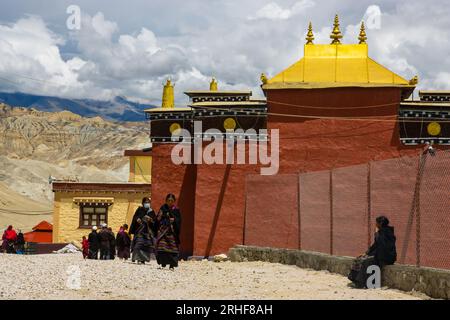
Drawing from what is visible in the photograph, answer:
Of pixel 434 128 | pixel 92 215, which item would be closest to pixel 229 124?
pixel 434 128

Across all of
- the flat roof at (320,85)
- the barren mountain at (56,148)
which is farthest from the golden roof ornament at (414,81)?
the barren mountain at (56,148)

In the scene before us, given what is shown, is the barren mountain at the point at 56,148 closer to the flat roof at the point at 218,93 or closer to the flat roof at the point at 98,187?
the flat roof at the point at 98,187

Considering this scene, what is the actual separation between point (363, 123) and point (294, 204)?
3.35 meters

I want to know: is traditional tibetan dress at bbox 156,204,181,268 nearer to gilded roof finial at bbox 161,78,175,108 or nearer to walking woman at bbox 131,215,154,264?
walking woman at bbox 131,215,154,264

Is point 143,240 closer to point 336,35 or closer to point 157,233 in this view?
point 157,233

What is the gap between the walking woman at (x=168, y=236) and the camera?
15.4 metres

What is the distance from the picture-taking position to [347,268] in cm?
1420

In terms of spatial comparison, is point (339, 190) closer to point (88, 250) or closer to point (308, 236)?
point (308, 236)

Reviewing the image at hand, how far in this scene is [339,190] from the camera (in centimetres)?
1555

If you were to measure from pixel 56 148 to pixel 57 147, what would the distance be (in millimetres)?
553

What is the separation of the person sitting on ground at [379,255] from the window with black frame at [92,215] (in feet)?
78.3

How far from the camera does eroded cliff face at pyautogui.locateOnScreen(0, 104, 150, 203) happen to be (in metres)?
88.2

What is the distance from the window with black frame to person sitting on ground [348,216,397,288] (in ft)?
78.3
